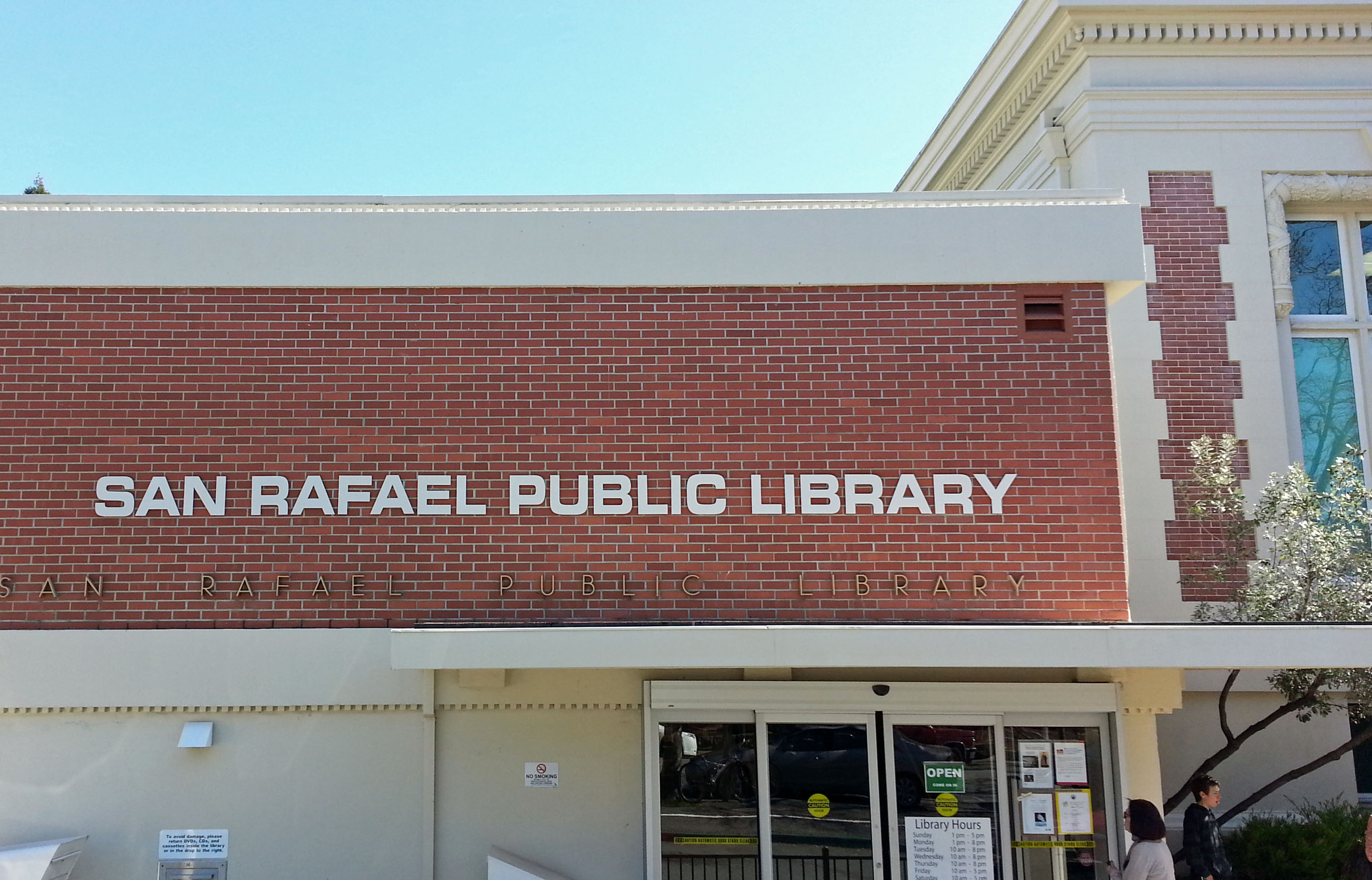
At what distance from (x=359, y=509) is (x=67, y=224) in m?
3.29

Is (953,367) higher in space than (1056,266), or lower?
lower

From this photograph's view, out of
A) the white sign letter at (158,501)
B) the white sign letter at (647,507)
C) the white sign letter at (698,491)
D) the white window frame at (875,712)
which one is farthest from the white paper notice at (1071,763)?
the white sign letter at (158,501)

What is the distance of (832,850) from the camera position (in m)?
8.15

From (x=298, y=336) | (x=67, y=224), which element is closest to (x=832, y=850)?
(x=298, y=336)

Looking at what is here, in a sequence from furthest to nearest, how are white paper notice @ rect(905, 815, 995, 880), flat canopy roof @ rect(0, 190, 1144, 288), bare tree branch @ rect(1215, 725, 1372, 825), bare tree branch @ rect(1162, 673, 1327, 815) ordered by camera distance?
bare tree branch @ rect(1215, 725, 1372, 825)
bare tree branch @ rect(1162, 673, 1327, 815)
flat canopy roof @ rect(0, 190, 1144, 288)
white paper notice @ rect(905, 815, 995, 880)

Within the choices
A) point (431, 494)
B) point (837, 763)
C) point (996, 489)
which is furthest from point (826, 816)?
point (431, 494)

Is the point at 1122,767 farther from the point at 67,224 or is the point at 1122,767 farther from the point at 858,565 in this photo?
the point at 67,224

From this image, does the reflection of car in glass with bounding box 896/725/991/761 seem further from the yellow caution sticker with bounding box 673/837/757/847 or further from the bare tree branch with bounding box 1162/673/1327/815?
the bare tree branch with bounding box 1162/673/1327/815

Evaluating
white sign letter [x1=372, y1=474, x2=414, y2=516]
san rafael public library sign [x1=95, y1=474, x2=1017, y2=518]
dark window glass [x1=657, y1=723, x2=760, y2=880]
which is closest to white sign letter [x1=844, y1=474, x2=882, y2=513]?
san rafael public library sign [x1=95, y1=474, x2=1017, y2=518]

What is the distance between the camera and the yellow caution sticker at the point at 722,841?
26.9ft

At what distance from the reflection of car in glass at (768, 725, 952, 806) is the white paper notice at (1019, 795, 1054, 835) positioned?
2.21ft

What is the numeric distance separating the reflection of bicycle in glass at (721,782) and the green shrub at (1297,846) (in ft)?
16.7

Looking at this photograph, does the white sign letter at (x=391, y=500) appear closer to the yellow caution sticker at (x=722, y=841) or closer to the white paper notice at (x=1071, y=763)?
the yellow caution sticker at (x=722, y=841)

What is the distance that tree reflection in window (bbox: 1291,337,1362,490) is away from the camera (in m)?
11.9
